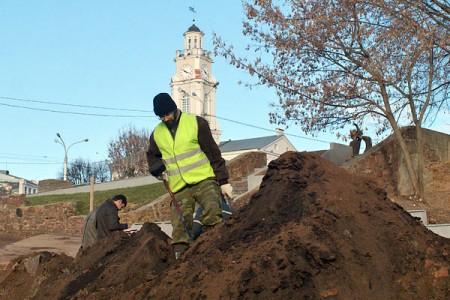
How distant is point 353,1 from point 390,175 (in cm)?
503

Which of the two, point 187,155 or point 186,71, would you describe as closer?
point 187,155

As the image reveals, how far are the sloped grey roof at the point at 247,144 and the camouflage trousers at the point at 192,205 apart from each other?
6471cm

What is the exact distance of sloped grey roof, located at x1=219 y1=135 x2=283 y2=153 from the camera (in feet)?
235

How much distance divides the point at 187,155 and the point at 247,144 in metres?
68.1

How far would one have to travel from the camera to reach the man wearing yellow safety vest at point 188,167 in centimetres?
556

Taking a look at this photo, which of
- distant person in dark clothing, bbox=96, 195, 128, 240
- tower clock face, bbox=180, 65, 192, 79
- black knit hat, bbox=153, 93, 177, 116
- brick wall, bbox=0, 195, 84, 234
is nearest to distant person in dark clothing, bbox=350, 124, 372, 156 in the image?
brick wall, bbox=0, 195, 84, 234

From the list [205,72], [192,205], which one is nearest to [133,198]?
[192,205]

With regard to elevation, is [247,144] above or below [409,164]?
above

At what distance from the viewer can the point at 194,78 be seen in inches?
3504

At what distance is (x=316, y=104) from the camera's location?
15773 millimetres

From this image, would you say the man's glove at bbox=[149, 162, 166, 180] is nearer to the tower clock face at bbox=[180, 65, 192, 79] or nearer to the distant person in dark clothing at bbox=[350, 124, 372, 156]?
the distant person in dark clothing at bbox=[350, 124, 372, 156]

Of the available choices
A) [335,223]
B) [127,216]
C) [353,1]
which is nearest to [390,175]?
[353,1]

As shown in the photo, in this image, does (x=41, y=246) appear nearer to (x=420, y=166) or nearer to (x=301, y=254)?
(x=420, y=166)

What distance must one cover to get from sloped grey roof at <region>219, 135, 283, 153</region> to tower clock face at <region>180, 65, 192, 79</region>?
731 inches
